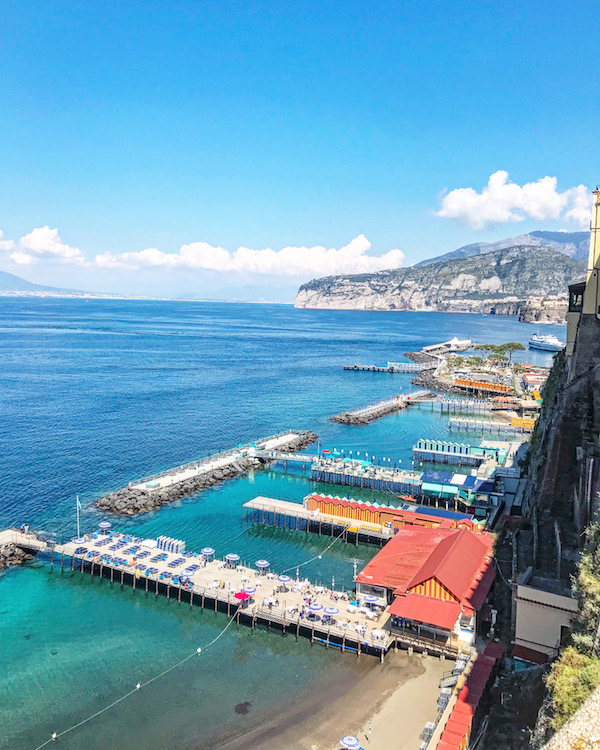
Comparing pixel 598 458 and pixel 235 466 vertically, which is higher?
pixel 598 458

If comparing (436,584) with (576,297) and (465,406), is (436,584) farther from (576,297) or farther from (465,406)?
(465,406)

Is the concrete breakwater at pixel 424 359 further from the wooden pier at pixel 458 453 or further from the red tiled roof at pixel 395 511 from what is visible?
the red tiled roof at pixel 395 511

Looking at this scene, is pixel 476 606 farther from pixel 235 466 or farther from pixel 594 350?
pixel 235 466

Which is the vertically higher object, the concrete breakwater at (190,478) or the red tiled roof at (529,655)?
the red tiled roof at (529,655)

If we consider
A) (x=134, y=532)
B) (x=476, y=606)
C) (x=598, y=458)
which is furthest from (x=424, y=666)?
(x=134, y=532)

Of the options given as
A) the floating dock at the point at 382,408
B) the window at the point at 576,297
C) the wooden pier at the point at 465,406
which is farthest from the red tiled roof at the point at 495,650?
the wooden pier at the point at 465,406

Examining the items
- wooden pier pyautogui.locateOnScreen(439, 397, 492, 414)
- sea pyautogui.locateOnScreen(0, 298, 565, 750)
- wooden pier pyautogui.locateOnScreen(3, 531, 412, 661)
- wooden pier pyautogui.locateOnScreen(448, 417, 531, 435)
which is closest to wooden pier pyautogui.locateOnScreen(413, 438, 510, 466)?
sea pyautogui.locateOnScreen(0, 298, 565, 750)
